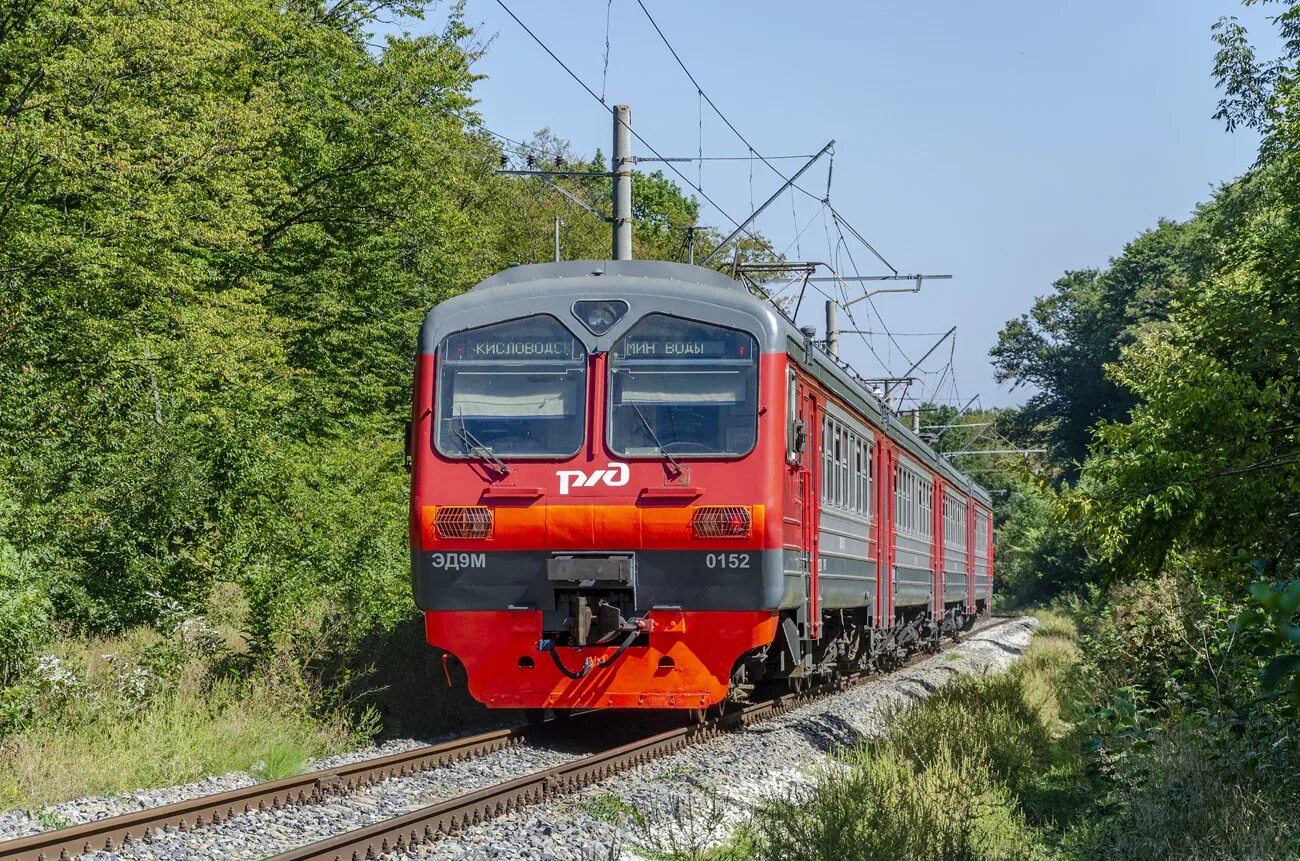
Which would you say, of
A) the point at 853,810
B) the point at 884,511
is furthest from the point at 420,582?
the point at 884,511

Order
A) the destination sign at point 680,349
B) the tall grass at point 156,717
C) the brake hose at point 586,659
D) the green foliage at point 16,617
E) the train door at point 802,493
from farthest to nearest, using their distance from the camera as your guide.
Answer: the train door at point 802,493 < the destination sign at point 680,349 < the brake hose at point 586,659 < the green foliage at point 16,617 < the tall grass at point 156,717

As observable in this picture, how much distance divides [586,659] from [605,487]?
1.27m

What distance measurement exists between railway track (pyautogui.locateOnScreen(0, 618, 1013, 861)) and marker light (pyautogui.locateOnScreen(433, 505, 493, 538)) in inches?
60.4

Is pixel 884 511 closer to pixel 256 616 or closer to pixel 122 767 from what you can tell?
pixel 256 616

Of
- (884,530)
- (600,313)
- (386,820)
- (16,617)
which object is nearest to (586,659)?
(600,313)

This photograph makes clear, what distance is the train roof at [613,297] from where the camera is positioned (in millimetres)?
10930

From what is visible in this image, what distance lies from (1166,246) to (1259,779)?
6033 cm

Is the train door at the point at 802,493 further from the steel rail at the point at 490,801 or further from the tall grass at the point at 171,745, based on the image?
the tall grass at the point at 171,745

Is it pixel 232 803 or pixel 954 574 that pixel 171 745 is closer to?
pixel 232 803

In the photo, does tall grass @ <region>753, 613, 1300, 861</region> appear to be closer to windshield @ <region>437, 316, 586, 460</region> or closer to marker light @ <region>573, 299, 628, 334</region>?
windshield @ <region>437, 316, 586, 460</region>

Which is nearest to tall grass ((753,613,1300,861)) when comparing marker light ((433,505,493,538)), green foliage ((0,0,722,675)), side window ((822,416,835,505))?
side window ((822,416,835,505))

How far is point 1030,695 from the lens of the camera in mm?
17422

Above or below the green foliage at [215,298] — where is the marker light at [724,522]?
below

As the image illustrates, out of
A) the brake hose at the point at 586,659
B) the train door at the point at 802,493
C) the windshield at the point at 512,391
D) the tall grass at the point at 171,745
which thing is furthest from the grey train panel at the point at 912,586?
the tall grass at the point at 171,745
